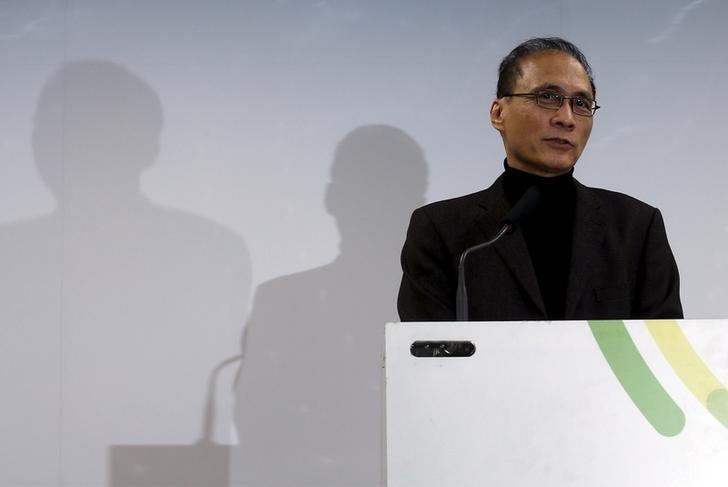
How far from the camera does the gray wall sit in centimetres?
235

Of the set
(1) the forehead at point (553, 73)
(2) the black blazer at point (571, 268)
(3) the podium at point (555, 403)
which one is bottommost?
(3) the podium at point (555, 403)

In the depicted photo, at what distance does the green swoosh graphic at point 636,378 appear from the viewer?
34.8 inches

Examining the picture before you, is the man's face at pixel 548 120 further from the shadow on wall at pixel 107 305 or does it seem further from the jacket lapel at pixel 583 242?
the shadow on wall at pixel 107 305

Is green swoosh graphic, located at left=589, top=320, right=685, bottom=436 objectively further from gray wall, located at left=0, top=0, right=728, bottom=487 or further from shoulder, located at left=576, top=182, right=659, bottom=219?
gray wall, located at left=0, top=0, right=728, bottom=487

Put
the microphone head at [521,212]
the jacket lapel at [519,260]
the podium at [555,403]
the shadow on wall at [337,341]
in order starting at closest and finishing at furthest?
the podium at [555,403]
the microphone head at [521,212]
the jacket lapel at [519,260]
the shadow on wall at [337,341]

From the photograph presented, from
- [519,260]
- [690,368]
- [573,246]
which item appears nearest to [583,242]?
[573,246]

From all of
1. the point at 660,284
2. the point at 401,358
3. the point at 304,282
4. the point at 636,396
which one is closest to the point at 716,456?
the point at 636,396

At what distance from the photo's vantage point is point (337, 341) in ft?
7.71

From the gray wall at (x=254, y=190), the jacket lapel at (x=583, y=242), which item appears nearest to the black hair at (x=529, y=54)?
the jacket lapel at (x=583, y=242)

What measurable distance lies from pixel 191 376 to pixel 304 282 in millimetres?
404

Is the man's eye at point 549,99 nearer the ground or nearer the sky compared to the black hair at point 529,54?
nearer the ground

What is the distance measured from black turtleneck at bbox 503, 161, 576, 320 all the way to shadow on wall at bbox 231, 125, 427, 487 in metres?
0.70

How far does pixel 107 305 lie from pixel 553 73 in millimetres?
1407

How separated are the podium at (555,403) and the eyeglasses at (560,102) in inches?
31.7
